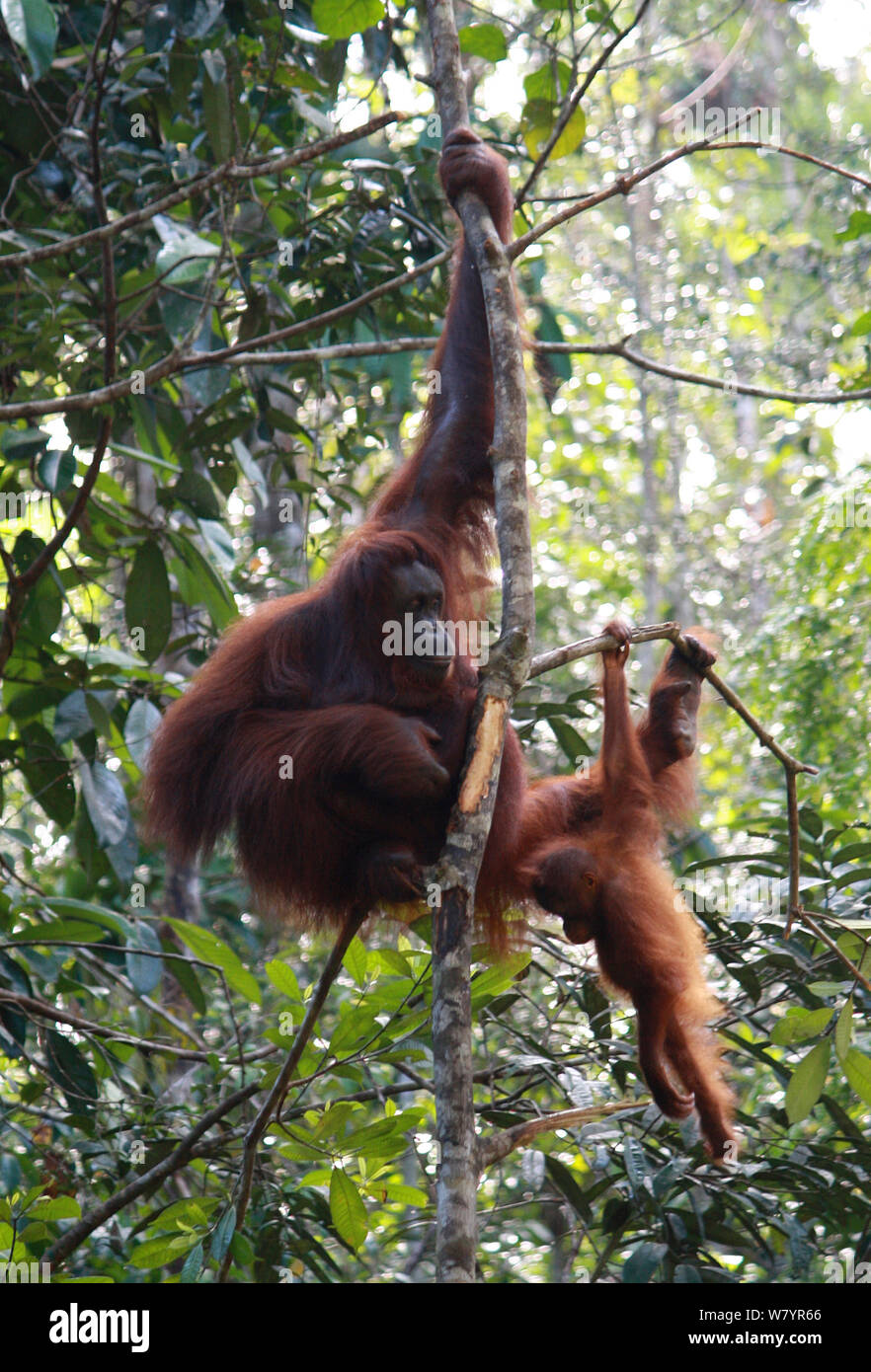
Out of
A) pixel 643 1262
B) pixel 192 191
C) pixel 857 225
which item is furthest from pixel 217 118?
pixel 643 1262

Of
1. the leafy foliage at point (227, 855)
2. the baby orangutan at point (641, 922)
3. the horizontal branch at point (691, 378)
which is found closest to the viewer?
the leafy foliage at point (227, 855)

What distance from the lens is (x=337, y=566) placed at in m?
3.39

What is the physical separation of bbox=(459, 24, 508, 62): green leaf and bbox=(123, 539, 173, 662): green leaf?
5.66 ft

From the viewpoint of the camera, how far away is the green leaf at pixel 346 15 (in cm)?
315

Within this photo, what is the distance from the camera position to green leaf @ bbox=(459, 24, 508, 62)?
3.61m

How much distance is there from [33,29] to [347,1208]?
9.16 feet

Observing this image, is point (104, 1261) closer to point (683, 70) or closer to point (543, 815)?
point (543, 815)

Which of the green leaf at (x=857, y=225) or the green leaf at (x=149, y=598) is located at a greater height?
the green leaf at (x=857, y=225)

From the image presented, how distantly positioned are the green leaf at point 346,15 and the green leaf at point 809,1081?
270cm

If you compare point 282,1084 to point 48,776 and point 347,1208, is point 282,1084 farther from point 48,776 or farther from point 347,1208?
point 48,776

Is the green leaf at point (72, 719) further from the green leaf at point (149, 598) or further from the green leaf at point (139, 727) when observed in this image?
the green leaf at point (149, 598)

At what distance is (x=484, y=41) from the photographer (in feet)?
11.9

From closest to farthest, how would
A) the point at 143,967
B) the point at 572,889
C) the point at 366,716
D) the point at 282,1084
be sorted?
the point at 282,1084 → the point at 366,716 → the point at 572,889 → the point at 143,967

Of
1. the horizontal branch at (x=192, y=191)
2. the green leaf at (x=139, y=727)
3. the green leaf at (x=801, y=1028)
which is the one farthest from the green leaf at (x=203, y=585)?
the green leaf at (x=801, y=1028)
